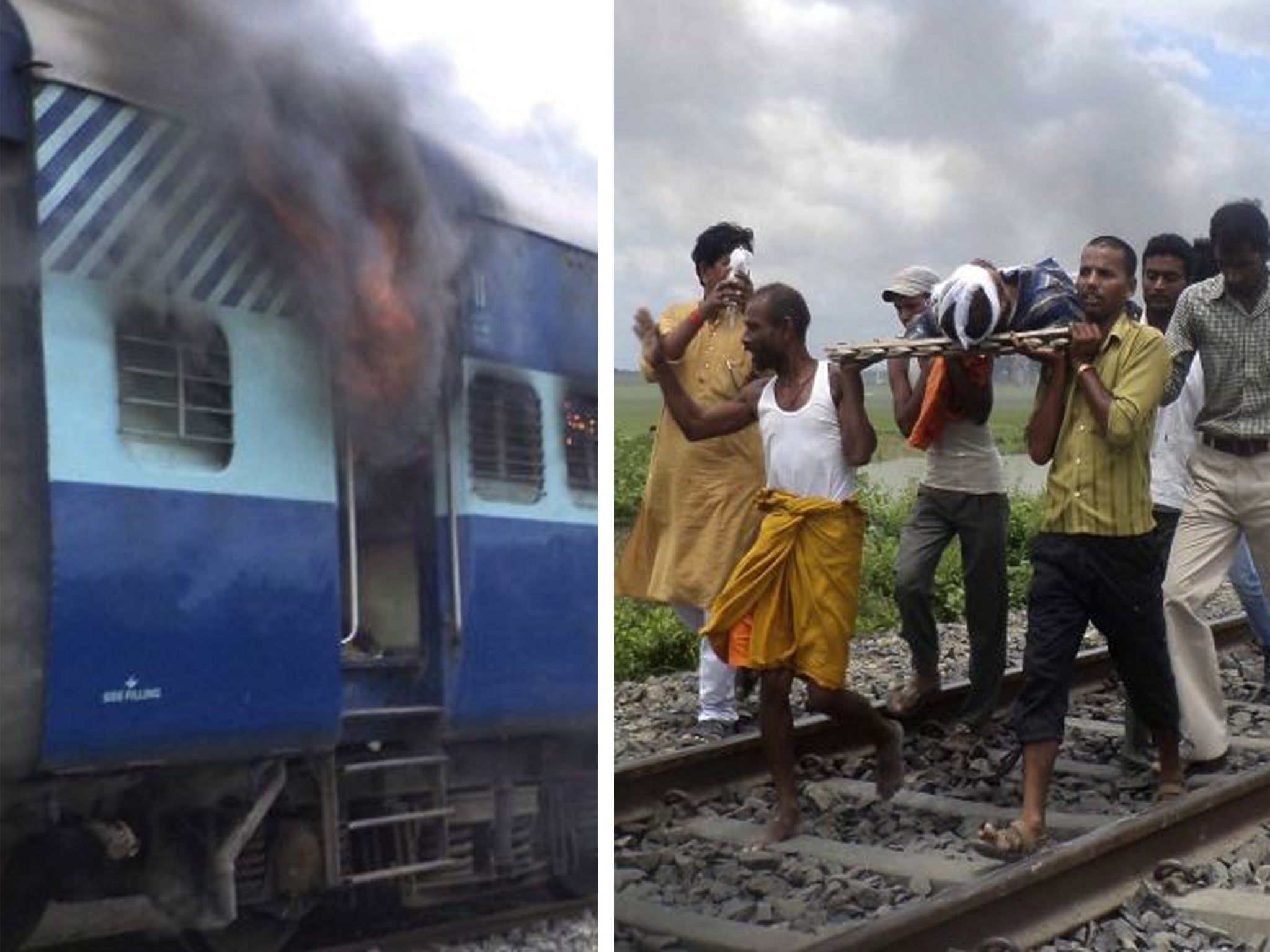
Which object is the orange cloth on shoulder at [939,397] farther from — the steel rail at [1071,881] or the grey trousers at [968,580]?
the steel rail at [1071,881]

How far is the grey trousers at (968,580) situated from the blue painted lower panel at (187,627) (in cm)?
151

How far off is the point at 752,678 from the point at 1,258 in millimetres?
2012

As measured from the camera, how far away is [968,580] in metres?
4.02

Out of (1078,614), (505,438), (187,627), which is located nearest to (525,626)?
(505,438)

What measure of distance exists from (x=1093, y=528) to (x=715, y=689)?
0.83m

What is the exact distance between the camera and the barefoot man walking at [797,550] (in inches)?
140

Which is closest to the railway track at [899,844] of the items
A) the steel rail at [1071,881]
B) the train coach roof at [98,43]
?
the steel rail at [1071,881]

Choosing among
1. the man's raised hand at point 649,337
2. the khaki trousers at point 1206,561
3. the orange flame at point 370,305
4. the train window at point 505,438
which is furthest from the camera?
the khaki trousers at point 1206,561

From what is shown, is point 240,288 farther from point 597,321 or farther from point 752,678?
point 752,678

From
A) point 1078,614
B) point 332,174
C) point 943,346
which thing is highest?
point 332,174

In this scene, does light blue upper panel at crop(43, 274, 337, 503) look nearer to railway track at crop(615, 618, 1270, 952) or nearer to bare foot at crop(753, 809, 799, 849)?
railway track at crop(615, 618, 1270, 952)

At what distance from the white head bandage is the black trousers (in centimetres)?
78

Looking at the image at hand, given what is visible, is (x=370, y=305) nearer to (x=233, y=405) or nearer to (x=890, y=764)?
(x=233, y=405)

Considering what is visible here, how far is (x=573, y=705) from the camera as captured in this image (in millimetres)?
2854
